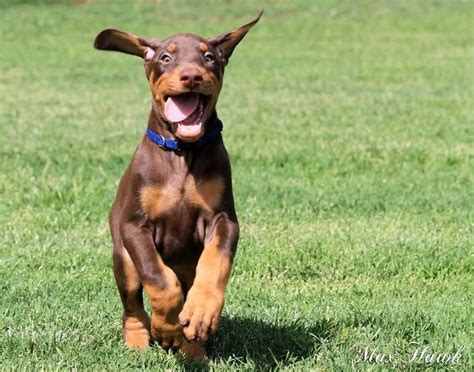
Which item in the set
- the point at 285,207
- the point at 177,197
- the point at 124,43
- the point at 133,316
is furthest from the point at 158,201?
the point at 285,207

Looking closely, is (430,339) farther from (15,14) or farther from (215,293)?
(15,14)

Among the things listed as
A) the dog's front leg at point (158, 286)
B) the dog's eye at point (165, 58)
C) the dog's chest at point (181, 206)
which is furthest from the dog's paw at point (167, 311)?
the dog's eye at point (165, 58)

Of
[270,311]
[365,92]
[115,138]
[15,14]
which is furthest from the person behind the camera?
[15,14]

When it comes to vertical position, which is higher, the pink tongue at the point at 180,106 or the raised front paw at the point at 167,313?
the pink tongue at the point at 180,106

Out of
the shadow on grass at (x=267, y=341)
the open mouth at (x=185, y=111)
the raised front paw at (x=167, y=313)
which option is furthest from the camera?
the shadow on grass at (x=267, y=341)

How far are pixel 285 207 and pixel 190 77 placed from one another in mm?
3933

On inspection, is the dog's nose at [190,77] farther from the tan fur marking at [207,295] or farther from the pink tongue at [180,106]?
the tan fur marking at [207,295]

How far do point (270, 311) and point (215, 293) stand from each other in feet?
4.08

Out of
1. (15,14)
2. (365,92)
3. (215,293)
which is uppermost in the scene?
(215,293)

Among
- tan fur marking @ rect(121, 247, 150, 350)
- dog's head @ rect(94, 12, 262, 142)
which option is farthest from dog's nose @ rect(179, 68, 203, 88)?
tan fur marking @ rect(121, 247, 150, 350)

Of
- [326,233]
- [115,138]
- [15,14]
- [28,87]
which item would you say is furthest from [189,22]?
[326,233]

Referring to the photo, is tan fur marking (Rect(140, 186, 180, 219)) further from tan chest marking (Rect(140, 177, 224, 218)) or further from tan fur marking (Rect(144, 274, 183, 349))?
tan fur marking (Rect(144, 274, 183, 349))

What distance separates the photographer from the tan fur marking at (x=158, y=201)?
475cm

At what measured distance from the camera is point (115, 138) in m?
11.5
